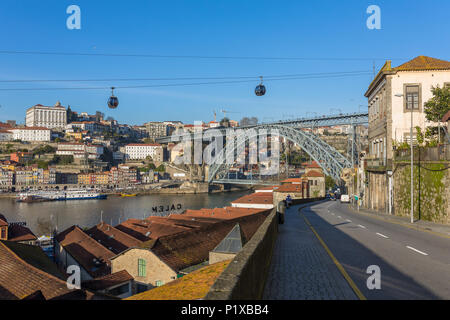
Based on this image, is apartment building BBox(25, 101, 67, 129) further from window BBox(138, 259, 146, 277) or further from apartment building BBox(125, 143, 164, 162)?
window BBox(138, 259, 146, 277)

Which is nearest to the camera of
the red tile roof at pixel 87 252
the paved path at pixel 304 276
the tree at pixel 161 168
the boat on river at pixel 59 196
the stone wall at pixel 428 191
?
the paved path at pixel 304 276

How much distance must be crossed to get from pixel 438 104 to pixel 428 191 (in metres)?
6.26

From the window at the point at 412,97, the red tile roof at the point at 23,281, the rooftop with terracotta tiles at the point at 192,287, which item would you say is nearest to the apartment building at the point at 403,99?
the window at the point at 412,97

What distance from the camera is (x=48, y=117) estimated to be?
146000mm

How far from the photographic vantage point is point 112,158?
439ft

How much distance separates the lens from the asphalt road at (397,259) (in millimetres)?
5066

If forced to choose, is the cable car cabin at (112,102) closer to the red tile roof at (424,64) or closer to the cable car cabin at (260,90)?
the cable car cabin at (260,90)

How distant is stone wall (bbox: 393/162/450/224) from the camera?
1374 centimetres

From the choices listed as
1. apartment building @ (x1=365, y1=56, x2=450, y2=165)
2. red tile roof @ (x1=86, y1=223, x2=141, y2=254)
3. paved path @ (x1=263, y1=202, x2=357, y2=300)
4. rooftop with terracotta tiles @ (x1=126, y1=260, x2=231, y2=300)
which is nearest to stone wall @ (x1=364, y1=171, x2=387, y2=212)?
apartment building @ (x1=365, y1=56, x2=450, y2=165)

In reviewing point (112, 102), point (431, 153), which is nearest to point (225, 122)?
point (112, 102)

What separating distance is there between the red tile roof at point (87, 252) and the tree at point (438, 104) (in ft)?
63.9

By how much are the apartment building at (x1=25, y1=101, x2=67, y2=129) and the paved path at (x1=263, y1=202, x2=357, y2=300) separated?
153m
